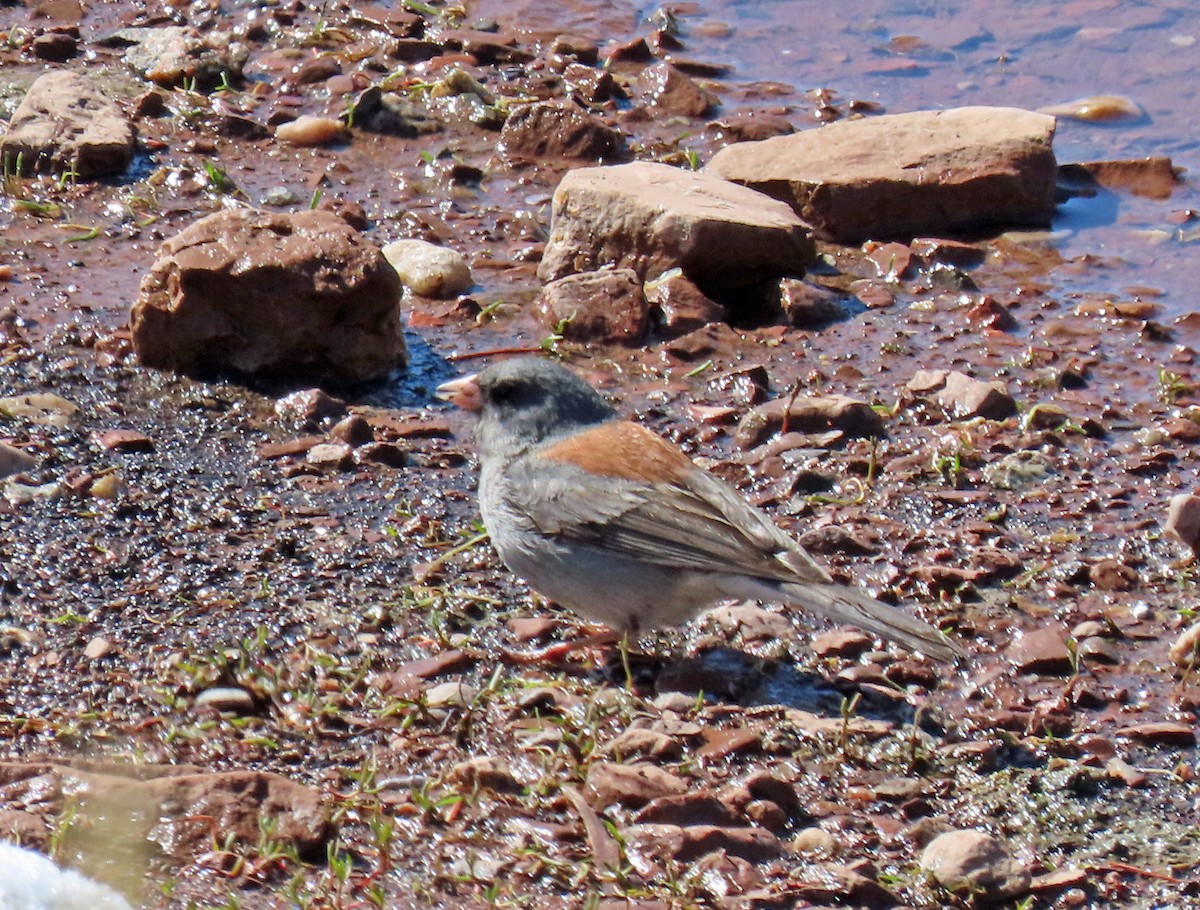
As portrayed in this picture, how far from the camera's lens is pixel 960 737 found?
4512 millimetres

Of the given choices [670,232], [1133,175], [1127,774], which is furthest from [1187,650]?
[1133,175]

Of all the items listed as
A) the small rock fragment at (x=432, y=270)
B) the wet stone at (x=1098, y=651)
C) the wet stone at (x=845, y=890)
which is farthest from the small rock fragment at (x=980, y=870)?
the small rock fragment at (x=432, y=270)

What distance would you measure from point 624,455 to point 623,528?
0.94 ft

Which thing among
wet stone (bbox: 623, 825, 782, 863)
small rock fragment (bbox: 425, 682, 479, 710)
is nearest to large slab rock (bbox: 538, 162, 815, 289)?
small rock fragment (bbox: 425, 682, 479, 710)

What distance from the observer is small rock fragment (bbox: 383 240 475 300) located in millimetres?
7180

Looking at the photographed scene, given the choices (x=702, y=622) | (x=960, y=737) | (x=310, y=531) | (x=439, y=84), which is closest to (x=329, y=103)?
(x=439, y=84)

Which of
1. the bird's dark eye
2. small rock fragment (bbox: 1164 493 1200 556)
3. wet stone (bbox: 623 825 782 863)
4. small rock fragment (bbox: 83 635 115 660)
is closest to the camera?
wet stone (bbox: 623 825 782 863)

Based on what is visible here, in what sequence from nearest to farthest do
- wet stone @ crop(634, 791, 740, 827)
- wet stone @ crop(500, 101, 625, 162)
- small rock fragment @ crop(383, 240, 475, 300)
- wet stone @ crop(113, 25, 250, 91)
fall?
wet stone @ crop(634, 791, 740, 827)
small rock fragment @ crop(383, 240, 475, 300)
wet stone @ crop(500, 101, 625, 162)
wet stone @ crop(113, 25, 250, 91)

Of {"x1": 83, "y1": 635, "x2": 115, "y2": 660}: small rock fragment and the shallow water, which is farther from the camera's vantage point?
the shallow water

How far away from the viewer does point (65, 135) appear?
790 centimetres

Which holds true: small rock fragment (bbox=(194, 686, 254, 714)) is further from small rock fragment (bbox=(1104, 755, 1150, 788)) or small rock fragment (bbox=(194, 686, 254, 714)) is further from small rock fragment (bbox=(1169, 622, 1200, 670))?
small rock fragment (bbox=(1169, 622, 1200, 670))

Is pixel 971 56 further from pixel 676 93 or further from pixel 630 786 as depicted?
pixel 630 786

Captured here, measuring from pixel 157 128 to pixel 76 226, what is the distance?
121cm

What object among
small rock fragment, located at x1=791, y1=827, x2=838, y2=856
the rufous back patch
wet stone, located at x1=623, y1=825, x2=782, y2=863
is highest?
the rufous back patch
